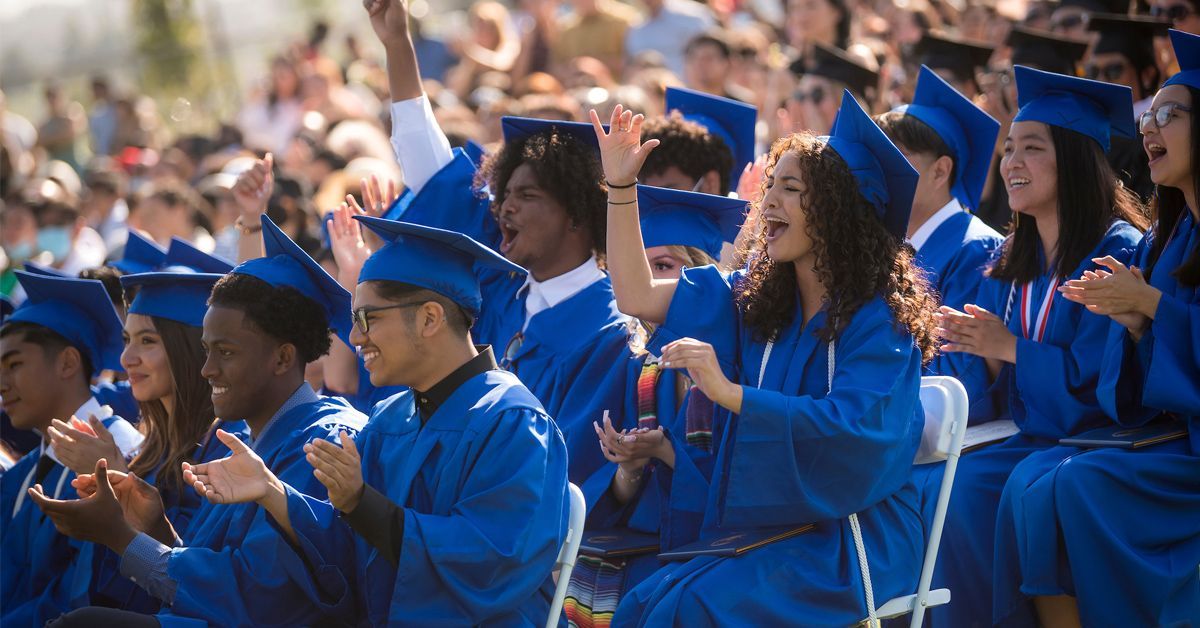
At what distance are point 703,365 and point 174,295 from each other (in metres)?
2.15

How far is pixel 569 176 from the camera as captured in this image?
Result: 17.4ft

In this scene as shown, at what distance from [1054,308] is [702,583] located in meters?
1.73

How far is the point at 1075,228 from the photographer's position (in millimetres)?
4840

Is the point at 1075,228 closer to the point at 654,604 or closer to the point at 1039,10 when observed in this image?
the point at 654,604

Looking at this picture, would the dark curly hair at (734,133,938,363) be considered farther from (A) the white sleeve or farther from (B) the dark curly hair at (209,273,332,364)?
(A) the white sleeve

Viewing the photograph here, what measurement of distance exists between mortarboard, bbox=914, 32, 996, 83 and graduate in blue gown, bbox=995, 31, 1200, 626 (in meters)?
2.40

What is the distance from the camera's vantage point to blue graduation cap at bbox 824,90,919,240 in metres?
4.13

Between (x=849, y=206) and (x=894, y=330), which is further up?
(x=849, y=206)

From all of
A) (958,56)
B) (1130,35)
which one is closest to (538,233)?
(958,56)

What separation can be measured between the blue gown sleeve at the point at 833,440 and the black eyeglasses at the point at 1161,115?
1.23 m

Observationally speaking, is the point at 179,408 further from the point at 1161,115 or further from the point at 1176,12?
the point at 1176,12

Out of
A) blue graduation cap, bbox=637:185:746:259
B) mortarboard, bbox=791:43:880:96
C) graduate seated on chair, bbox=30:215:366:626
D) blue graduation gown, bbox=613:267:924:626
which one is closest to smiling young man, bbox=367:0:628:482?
blue graduation cap, bbox=637:185:746:259

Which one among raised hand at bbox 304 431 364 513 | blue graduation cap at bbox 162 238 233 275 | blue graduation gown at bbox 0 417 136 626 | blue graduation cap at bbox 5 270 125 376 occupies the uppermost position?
raised hand at bbox 304 431 364 513

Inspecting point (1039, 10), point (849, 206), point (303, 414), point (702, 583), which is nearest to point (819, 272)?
point (849, 206)
